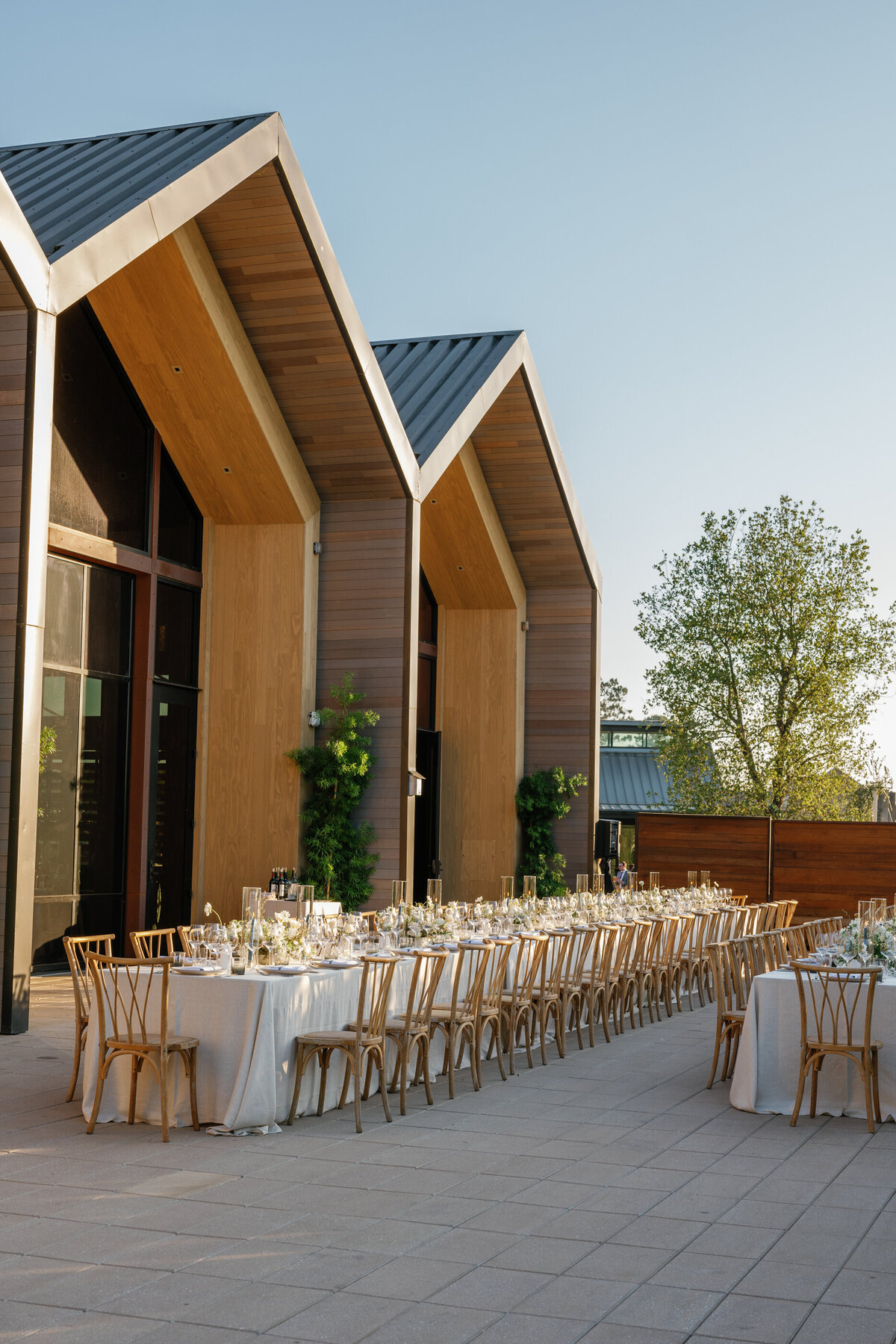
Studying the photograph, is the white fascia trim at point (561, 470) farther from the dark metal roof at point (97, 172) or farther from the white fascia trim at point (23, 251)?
the white fascia trim at point (23, 251)

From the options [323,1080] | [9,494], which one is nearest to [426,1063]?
[323,1080]

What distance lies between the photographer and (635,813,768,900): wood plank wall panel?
1722 cm

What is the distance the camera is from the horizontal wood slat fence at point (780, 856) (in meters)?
16.8

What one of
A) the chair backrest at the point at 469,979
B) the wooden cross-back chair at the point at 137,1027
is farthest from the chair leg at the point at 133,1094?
the chair backrest at the point at 469,979

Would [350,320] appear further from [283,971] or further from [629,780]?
[629,780]

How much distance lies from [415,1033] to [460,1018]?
574 millimetres

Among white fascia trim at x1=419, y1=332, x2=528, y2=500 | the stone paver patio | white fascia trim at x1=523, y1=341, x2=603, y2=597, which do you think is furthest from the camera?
→ white fascia trim at x1=523, y1=341, x2=603, y2=597

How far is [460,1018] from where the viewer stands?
24.8 ft

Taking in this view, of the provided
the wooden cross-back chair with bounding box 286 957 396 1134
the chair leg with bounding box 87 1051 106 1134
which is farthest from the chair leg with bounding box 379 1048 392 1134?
the chair leg with bounding box 87 1051 106 1134

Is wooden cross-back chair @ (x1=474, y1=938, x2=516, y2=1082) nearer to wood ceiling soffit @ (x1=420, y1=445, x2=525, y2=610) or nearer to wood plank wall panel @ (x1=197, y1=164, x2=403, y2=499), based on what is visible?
wood plank wall panel @ (x1=197, y1=164, x2=403, y2=499)

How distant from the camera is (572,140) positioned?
12.0 metres

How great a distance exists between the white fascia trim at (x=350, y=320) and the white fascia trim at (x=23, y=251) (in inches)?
143

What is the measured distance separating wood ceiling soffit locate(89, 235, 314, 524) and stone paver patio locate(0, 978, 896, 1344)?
318 inches

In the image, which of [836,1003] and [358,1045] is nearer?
[358,1045]
